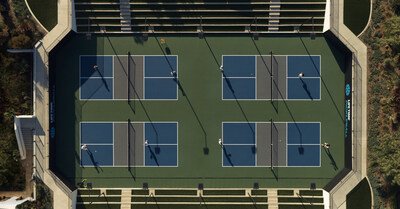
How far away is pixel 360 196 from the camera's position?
86.2 feet

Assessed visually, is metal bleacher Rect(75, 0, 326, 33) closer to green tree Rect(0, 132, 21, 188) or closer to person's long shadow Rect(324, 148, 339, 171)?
person's long shadow Rect(324, 148, 339, 171)

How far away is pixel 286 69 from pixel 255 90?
156 inches

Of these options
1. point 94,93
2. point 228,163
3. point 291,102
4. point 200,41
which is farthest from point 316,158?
point 94,93

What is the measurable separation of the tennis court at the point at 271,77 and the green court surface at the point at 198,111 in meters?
0.55

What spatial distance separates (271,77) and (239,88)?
11.7 ft

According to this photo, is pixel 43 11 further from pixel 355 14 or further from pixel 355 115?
pixel 355 115

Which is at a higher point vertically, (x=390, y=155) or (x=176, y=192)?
(x=390, y=155)

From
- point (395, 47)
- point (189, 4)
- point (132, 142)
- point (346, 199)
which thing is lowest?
point (346, 199)

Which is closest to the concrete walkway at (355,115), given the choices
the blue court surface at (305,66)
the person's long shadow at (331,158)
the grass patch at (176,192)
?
the person's long shadow at (331,158)

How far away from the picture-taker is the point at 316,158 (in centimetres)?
2761

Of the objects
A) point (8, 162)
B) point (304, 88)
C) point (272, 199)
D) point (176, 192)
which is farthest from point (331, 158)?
point (8, 162)

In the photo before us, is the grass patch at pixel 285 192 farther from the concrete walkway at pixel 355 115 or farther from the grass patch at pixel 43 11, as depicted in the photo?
the grass patch at pixel 43 11

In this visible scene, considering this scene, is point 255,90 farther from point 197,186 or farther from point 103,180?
point 103,180

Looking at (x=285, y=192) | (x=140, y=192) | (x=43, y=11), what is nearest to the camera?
(x=43, y=11)
